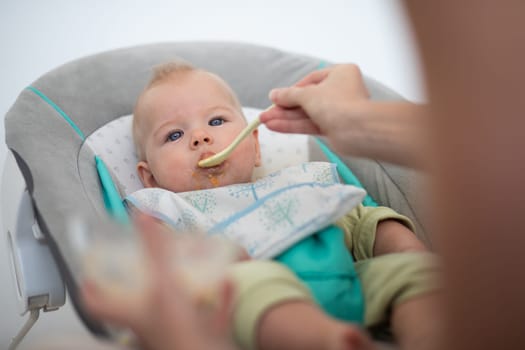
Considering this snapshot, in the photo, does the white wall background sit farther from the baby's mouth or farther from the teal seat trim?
the baby's mouth

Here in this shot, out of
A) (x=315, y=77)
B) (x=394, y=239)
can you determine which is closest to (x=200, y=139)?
(x=315, y=77)

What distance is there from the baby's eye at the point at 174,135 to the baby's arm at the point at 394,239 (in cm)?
43

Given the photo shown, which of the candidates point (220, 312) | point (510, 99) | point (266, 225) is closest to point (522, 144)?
point (510, 99)

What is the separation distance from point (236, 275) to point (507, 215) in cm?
34

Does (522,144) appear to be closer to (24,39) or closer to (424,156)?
(424,156)

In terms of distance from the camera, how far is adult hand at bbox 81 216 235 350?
57 centimetres

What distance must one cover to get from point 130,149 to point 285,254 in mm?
559

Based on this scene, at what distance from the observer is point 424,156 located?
1.86 ft

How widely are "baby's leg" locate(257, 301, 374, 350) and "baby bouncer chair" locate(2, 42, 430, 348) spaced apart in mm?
238

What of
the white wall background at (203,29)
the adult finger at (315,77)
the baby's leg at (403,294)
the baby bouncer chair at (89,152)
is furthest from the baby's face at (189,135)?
the white wall background at (203,29)

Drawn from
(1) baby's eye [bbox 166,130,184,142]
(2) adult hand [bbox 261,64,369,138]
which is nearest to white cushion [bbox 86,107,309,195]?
(1) baby's eye [bbox 166,130,184,142]

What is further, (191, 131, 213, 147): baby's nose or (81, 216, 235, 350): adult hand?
(191, 131, 213, 147): baby's nose

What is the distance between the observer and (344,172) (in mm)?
1367

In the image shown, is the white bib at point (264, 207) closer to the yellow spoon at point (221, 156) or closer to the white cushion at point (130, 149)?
the yellow spoon at point (221, 156)
